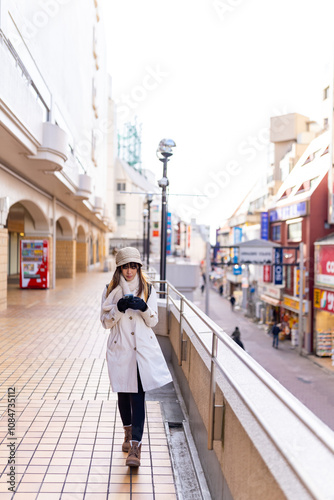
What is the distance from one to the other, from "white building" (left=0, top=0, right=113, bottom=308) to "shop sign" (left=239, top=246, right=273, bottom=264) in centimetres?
789

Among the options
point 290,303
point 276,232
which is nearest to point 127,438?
point 290,303

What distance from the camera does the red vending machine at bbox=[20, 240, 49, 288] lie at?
56.9ft

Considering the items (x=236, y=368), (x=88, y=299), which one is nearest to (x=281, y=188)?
(x=88, y=299)

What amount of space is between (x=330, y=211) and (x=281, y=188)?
853cm

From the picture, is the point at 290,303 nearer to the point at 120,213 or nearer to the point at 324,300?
the point at 324,300

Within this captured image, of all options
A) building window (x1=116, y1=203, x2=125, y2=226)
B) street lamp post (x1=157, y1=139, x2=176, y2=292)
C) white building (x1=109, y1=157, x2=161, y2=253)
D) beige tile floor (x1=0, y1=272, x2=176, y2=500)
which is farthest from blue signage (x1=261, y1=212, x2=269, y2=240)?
building window (x1=116, y1=203, x2=125, y2=226)

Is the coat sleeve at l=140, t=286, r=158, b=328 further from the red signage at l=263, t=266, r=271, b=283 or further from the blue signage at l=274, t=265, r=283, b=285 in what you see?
the red signage at l=263, t=266, r=271, b=283

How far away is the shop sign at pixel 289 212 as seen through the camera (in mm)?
21875

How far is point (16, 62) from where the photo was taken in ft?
32.6

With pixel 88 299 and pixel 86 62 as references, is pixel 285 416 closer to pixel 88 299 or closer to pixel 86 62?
A: pixel 88 299

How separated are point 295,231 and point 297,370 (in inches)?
345

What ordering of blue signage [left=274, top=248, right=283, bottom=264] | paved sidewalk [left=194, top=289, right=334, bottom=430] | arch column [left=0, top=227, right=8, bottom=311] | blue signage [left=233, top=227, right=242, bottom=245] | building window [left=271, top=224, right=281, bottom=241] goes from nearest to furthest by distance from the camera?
arch column [left=0, top=227, right=8, bottom=311] < paved sidewalk [left=194, top=289, right=334, bottom=430] < blue signage [left=274, top=248, right=283, bottom=264] < building window [left=271, top=224, right=281, bottom=241] < blue signage [left=233, top=227, right=242, bottom=245]

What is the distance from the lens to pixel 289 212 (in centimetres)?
2381

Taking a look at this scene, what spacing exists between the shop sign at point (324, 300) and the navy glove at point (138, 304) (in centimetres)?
1729
